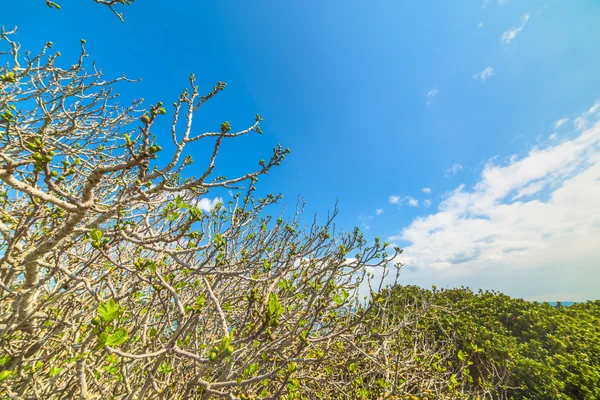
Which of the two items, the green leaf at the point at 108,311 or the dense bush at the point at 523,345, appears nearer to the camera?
the green leaf at the point at 108,311

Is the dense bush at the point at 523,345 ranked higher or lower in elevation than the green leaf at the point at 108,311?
higher

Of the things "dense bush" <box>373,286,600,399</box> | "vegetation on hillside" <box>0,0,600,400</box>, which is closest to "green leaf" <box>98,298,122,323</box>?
"vegetation on hillside" <box>0,0,600,400</box>

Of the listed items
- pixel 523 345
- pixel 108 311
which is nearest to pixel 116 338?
pixel 108 311

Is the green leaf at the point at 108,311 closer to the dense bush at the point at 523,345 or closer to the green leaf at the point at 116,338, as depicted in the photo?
the green leaf at the point at 116,338

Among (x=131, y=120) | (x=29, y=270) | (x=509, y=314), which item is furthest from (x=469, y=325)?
(x=131, y=120)

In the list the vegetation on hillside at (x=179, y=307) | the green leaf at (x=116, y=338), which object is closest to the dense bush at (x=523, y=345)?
the vegetation on hillside at (x=179, y=307)

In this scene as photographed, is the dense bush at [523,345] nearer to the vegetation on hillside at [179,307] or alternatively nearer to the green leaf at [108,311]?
the vegetation on hillside at [179,307]

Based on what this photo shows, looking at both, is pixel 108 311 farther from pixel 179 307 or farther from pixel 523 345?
pixel 523 345

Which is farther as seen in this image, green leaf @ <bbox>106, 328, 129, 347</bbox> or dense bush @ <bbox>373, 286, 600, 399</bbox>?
dense bush @ <bbox>373, 286, 600, 399</bbox>

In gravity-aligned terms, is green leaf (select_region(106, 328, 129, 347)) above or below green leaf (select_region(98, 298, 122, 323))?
below

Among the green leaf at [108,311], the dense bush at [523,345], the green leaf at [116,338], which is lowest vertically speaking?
the green leaf at [116,338]

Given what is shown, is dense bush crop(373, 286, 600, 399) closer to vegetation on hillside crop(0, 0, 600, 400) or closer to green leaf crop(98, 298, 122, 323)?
vegetation on hillside crop(0, 0, 600, 400)

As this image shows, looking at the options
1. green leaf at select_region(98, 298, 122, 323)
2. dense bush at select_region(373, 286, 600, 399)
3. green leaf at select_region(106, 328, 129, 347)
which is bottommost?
green leaf at select_region(106, 328, 129, 347)

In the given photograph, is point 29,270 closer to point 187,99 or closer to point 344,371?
point 187,99
